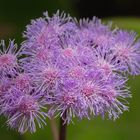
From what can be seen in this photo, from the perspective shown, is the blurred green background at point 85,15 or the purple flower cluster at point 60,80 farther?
the blurred green background at point 85,15

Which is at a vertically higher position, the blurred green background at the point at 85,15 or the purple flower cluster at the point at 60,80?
the blurred green background at the point at 85,15

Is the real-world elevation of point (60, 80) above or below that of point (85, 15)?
below

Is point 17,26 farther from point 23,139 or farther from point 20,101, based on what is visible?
point 20,101

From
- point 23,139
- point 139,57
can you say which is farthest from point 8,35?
point 139,57


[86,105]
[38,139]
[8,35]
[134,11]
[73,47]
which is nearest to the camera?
[86,105]

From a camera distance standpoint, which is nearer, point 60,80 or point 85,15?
point 60,80

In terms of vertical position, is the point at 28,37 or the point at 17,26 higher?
the point at 17,26
